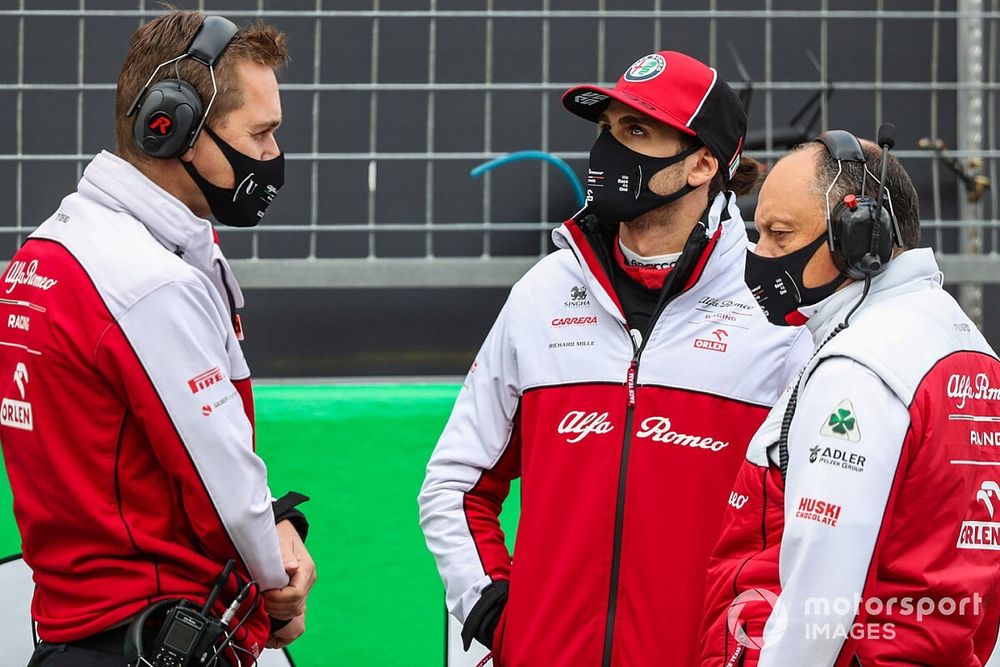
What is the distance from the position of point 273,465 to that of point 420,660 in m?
0.76

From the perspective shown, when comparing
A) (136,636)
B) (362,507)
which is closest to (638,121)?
(136,636)

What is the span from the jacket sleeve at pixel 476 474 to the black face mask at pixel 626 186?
0.32m

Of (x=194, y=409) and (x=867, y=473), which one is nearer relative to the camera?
(x=867, y=473)

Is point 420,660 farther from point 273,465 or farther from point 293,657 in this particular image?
point 273,465

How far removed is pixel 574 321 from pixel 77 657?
1.19 meters

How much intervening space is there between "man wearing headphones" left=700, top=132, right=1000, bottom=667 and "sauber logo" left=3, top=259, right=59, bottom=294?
1274 millimetres

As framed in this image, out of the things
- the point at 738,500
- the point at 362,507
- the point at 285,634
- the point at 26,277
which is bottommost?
the point at 362,507

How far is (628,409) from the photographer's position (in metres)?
2.53

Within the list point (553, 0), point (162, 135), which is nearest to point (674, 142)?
point (162, 135)

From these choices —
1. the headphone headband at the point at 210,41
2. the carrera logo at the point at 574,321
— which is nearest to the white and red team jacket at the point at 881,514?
the carrera logo at the point at 574,321

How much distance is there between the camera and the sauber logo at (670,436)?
8.20 feet
